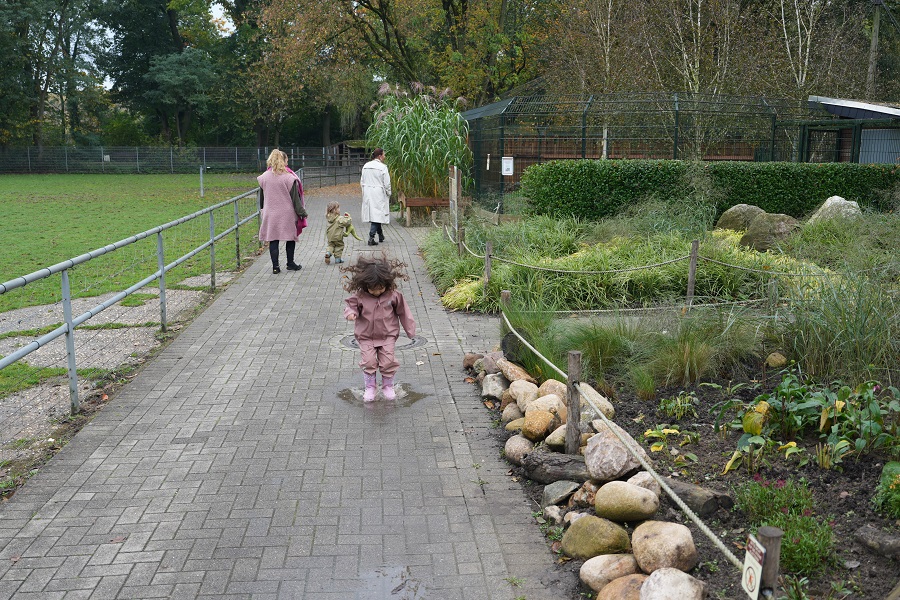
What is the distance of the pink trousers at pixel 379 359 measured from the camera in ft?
21.2

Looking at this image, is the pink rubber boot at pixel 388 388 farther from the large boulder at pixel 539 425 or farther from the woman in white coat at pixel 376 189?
the woman in white coat at pixel 376 189

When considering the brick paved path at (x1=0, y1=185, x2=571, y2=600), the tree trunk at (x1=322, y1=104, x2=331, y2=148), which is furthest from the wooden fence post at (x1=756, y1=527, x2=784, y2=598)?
the tree trunk at (x1=322, y1=104, x2=331, y2=148)

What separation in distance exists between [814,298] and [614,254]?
15.2ft

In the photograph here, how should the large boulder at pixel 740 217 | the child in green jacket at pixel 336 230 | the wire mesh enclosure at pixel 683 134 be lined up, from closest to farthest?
1. the child in green jacket at pixel 336 230
2. the large boulder at pixel 740 217
3. the wire mesh enclosure at pixel 683 134

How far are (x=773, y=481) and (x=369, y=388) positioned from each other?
329 cm

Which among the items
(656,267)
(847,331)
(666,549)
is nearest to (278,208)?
(656,267)

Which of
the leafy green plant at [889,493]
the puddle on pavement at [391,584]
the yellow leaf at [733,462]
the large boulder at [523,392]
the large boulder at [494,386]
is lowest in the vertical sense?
the puddle on pavement at [391,584]

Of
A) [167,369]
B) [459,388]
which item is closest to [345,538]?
[459,388]

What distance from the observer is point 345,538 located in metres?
4.19

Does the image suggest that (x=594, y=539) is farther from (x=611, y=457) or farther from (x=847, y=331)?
(x=847, y=331)

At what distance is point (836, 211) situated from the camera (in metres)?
13.8

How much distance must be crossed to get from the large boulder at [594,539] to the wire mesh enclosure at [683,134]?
14.6 meters

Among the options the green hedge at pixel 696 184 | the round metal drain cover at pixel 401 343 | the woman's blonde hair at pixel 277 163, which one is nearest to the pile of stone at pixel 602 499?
the round metal drain cover at pixel 401 343

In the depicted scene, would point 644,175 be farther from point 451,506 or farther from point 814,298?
point 451,506
